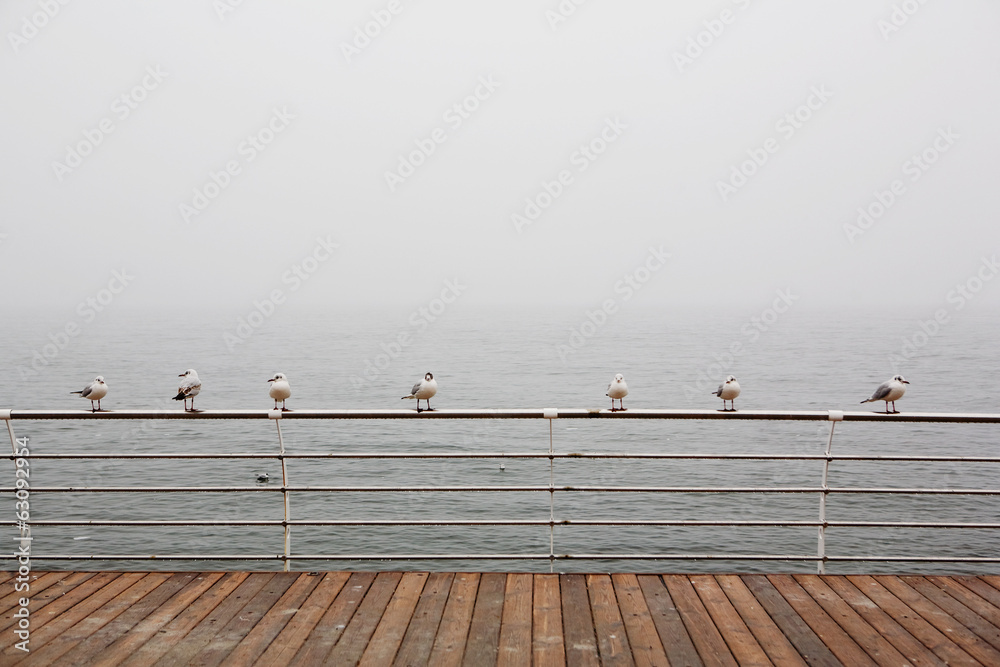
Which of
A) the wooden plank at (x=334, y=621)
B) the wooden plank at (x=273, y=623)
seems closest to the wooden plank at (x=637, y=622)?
the wooden plank at (x=334, y=621)

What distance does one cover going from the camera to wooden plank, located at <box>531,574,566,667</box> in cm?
314

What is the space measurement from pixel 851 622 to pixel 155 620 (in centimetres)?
356

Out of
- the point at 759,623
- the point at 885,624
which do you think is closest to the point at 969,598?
the point at 885,624

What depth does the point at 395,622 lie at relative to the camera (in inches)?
138

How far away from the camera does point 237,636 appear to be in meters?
3.34

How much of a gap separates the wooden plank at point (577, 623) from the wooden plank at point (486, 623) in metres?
0.34

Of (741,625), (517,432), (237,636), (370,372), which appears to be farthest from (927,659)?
(370,372)

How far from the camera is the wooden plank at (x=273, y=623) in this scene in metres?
3.15

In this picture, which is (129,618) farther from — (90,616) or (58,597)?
(58,597)

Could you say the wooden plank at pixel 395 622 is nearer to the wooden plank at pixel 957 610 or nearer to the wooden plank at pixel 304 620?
the wooden plank at pixel 304 620

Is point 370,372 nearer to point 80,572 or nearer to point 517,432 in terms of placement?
point 517,432

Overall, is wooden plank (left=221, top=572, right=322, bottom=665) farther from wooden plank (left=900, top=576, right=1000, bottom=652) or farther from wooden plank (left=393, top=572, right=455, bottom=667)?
wooden plank (left=900, top=576, right=1000, bottom=652)

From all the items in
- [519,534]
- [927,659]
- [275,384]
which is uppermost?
[275,384]

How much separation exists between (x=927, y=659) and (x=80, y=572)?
469 cm
